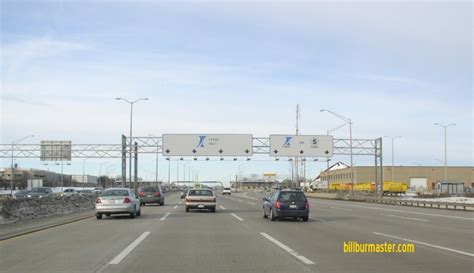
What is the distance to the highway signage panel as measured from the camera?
66.0m

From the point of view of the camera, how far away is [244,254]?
45.0ft

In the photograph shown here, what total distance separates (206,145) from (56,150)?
1875 centimetres

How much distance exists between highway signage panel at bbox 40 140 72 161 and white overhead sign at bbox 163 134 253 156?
12.7 metres

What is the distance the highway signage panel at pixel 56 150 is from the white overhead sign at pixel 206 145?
1272 centimetres

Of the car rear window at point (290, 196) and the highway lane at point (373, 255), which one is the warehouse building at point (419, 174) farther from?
the highway lane at point (373, 255)

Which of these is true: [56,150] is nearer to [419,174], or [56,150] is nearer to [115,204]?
[115,204]

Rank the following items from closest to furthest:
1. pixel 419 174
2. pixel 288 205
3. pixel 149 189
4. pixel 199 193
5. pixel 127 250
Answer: pixel 127 250 < pixel 288 205 < pixel 199 193 < pixel 149 189 < pixel 419 174

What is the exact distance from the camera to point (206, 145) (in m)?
63.8

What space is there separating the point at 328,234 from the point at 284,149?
43.9m

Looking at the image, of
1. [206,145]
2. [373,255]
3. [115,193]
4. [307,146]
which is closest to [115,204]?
[115,193]

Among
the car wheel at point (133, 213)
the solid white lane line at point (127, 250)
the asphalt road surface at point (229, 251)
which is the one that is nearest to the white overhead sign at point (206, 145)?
the car wheel at point (133, 213)

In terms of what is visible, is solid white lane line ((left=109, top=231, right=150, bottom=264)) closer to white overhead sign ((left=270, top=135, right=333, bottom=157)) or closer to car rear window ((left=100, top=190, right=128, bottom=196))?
car rear window ((left=100, top=190, right=128, bottom=196))

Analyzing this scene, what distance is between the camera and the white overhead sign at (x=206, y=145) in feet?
208

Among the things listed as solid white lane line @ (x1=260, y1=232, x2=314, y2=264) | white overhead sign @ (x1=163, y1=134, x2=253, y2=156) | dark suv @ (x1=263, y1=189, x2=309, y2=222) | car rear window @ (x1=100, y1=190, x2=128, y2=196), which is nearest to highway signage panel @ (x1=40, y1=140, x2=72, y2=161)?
white overhead sign @ (x1=163, y1=134, x2=253, y2=156)
